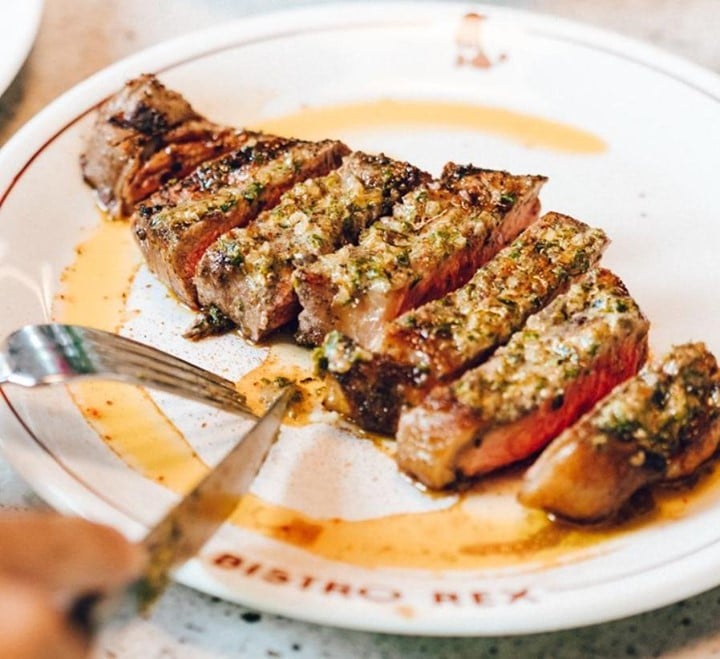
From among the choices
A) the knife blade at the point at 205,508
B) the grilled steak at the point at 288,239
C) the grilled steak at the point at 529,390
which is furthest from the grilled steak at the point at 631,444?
the grilled steak at the point at 288,239

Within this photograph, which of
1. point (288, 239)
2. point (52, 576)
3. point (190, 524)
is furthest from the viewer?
point (288, 239)

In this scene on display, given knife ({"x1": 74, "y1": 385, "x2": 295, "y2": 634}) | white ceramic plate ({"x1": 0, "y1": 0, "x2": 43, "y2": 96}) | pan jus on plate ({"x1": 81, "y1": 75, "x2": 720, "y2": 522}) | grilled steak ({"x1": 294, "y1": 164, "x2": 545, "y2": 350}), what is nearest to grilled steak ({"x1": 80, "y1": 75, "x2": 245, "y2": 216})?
pan jus on plate ({"x1": 81, "y1": 75, "x2": 720, "y2": 522})

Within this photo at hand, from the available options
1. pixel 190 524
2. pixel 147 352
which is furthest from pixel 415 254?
pixel 190 524

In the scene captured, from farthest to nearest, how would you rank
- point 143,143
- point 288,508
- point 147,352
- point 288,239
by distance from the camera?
point 143,143 < point 288,239 < point 147,352 < point 288,508

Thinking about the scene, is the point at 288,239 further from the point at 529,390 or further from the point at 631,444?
the point at 631,444

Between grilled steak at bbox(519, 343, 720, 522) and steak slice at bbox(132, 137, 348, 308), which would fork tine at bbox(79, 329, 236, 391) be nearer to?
steak slice at bbox(132, 137, 348, 308)

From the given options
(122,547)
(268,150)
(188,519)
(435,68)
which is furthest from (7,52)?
(122,547)

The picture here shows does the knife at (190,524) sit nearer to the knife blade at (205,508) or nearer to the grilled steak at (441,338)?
the knife blade at (205,508)
